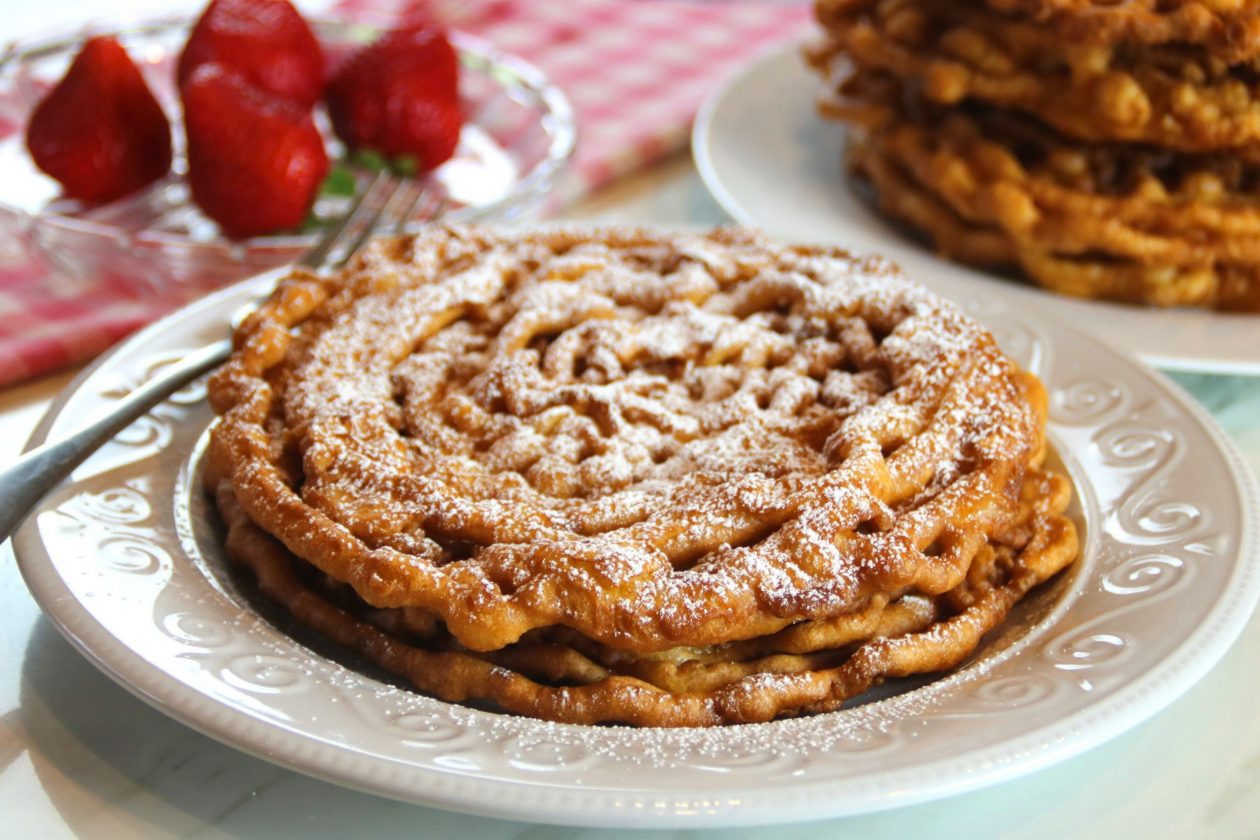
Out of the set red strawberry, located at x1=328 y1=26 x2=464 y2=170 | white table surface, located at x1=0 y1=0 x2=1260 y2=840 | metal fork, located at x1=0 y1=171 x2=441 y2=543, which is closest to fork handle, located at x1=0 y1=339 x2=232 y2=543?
metal fork, located at x1=0 y1=171 x2=441 y2=543

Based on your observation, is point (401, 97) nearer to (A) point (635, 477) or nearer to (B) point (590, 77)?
(B) point (590, 77)

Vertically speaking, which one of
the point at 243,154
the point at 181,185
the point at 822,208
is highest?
the point at 243,154

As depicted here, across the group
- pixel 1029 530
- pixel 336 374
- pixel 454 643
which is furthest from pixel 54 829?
pixel 1029 530

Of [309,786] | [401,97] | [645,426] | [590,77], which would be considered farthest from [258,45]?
[309,786]

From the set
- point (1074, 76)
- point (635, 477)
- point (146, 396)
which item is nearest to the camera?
point (635, 477)

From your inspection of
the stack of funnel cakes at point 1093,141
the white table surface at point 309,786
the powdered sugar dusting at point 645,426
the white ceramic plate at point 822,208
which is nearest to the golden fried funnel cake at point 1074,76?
the stack of funnel cakes at point 1093,141

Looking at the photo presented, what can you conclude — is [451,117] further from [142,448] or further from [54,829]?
[54,829]

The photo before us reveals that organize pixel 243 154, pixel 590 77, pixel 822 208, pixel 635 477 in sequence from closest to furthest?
1. pixel 635 477
2. pixel 243 154
3. pixel 822 208
4. pixel 590 77

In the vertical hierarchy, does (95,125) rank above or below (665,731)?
above

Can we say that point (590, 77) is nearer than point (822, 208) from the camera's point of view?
No
